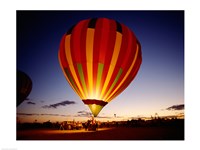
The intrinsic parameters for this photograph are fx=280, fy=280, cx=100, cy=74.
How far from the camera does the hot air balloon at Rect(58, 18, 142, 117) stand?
10.3 ft

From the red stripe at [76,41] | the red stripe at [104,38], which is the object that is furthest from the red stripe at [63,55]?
the red stripe at [104,38]

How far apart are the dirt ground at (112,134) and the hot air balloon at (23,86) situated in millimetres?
380

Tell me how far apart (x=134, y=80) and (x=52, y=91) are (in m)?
0.95

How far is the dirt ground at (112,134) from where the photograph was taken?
3.04 m

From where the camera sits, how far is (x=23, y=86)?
2.96 metres

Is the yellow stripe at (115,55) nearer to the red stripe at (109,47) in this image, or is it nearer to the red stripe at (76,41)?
the red stripe at (109,47)

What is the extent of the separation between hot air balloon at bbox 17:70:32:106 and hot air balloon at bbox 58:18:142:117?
423 millimetres

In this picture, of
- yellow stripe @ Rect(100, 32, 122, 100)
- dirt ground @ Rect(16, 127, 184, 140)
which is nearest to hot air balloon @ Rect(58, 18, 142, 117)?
yellow stripe @ Rect(100, 32, 122, 100)

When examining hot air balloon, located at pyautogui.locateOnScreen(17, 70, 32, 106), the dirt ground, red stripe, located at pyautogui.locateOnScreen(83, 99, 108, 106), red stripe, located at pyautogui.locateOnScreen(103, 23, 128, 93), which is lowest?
the dirt ground

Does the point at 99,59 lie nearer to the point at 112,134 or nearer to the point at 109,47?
the point at 109,47

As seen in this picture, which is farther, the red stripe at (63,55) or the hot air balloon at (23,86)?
the red stripe at (63,55)

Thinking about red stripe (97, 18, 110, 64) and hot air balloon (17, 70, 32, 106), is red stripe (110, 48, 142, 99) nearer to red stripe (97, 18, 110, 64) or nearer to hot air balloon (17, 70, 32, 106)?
red stripe (97, 18, 110, 64)

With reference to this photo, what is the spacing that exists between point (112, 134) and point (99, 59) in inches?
33.1
